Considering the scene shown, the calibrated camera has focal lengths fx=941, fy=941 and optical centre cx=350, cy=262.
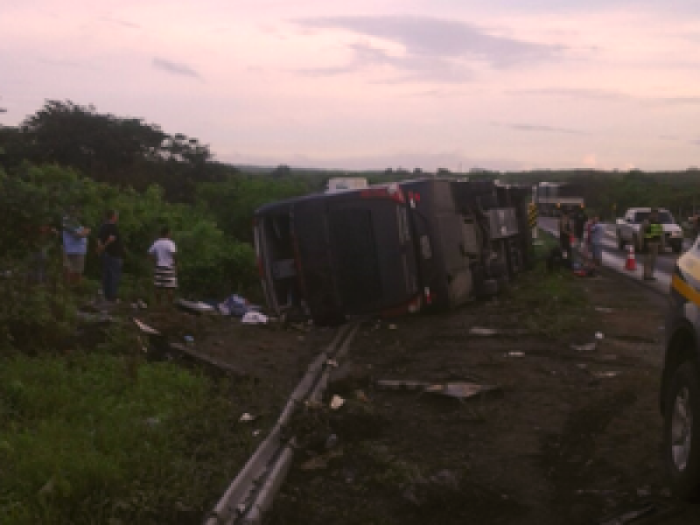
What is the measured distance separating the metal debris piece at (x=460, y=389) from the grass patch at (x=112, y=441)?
1.83m

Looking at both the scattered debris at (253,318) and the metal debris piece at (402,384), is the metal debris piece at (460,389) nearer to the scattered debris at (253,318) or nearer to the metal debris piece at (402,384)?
the metal debris piece at (402,384)

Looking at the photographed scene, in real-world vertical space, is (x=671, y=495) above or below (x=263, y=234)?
below

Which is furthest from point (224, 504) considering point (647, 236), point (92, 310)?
point (647, 236)

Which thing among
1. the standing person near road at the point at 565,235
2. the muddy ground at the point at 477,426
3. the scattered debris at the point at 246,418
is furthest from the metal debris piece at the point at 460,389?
the standing person near road at the point at 565,235

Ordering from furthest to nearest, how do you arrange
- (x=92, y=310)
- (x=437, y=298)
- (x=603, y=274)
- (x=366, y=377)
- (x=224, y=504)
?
(x=603, y=274)
(x=437, y=298)
(x=92, y=310)
(x=366, y=377)
(x=224, y=504)

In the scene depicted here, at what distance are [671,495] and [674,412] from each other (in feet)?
1.66

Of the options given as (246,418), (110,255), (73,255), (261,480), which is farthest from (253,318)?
(261,480)

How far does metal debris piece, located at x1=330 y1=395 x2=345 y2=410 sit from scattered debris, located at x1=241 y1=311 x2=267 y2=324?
688 centimetres

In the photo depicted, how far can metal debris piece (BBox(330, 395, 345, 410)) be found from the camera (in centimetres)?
851

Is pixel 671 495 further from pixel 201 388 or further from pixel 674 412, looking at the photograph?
pixel 201 388

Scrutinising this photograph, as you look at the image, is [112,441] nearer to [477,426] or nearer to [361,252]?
[477,426]

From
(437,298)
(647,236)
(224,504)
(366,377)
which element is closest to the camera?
(224,504)

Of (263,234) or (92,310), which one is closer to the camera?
(92,310)

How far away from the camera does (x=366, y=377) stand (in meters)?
10.2
